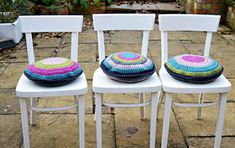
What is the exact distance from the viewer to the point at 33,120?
220 centimetres

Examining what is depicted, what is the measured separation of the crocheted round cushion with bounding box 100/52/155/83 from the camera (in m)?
1.64

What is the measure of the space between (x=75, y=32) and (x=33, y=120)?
706mm

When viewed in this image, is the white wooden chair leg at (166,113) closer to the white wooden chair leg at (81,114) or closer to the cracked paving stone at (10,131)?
the white wooden chair leg at (81,114)

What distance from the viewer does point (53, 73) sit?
1620 millimetres

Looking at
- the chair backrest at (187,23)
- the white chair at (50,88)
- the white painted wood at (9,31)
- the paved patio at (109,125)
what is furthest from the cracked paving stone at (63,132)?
the white painted wood at (9,31)

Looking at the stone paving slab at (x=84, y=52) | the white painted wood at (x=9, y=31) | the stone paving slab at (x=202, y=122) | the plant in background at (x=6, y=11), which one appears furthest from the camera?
the plant in background at (x=6, y=11)

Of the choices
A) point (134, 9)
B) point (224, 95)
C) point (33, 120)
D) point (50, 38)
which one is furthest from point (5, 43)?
point (224, 95)

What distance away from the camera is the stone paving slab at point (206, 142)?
6.61ft

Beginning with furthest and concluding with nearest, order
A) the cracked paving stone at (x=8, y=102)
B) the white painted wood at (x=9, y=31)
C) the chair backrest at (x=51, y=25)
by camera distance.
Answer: the white painted wood at (x=9, y=31)
the cracked paving stone at (x=8, y=102)
the chair backrest at (x=51, y=25)

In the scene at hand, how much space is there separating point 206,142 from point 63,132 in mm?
963

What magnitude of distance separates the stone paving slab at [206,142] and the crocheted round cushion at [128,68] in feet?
2.08

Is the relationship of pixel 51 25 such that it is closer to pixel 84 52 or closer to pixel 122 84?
pixel 122 84

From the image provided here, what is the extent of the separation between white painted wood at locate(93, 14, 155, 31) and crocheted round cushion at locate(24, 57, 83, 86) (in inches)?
16.5

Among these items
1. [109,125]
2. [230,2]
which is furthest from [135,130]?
[230,2]
